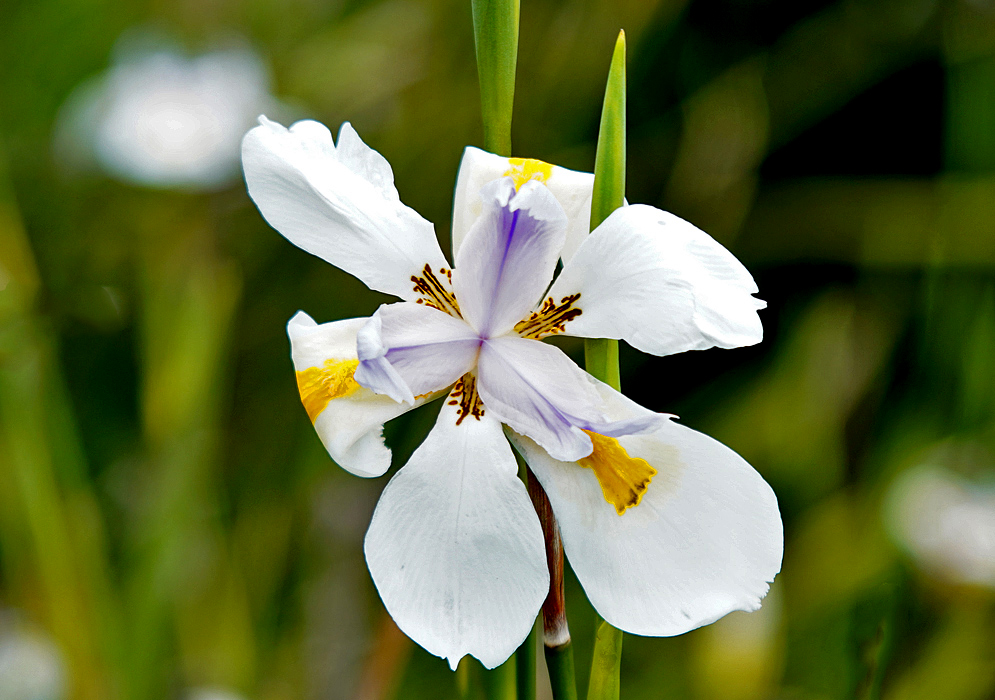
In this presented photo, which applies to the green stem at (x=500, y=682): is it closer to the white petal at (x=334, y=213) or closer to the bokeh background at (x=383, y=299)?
the white petal at (x=334, y=213)

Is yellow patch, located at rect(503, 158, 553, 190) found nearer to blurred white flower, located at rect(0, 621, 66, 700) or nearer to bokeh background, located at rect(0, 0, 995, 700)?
bokeh background, located at rect(0, 0, 995, 700)

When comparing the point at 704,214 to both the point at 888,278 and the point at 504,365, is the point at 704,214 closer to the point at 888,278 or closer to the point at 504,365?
the point at 888,278

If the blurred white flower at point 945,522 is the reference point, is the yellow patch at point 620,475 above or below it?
above

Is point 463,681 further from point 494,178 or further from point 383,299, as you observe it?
point 383,299

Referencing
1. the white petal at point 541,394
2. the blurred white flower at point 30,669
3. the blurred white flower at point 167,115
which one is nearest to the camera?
the white petal at point 541,394

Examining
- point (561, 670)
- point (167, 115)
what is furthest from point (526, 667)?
point (167, 115)

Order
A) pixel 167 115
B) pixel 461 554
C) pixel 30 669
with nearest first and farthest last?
pixel 461 554, pixel 30 669, pixel 167 115

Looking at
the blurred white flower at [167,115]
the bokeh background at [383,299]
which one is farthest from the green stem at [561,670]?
the blurred white flower at [167,115]

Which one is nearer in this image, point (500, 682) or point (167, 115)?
point (500, 682)
